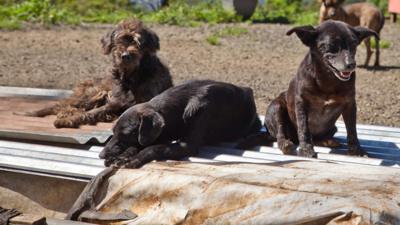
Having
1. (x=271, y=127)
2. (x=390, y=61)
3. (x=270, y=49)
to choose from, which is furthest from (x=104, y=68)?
(x=271, y=127)

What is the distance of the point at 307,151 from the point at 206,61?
26.2ft

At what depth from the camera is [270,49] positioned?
48.7 feet

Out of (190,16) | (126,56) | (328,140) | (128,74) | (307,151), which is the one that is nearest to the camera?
(307,151)

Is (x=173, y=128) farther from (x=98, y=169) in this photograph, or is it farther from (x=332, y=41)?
(x=332, y=41)

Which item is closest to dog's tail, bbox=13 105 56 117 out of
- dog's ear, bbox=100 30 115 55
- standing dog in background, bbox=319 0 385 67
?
dog's ear, bbox=100 30 115 55

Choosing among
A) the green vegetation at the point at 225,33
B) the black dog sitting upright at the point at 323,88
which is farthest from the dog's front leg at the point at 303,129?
the green vegetation at the point at 225,33

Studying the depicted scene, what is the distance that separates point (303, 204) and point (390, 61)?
10.4 m

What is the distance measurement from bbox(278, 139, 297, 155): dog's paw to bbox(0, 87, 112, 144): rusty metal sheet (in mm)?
1438

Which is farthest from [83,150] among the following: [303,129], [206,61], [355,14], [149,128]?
[355,14]

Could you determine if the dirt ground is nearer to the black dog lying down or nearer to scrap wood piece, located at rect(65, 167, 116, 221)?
the black dog lying down

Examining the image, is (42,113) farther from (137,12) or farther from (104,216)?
(137,12)

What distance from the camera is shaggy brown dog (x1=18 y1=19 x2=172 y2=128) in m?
6.47

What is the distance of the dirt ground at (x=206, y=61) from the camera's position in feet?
34.2

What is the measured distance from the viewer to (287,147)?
5.55 metres
